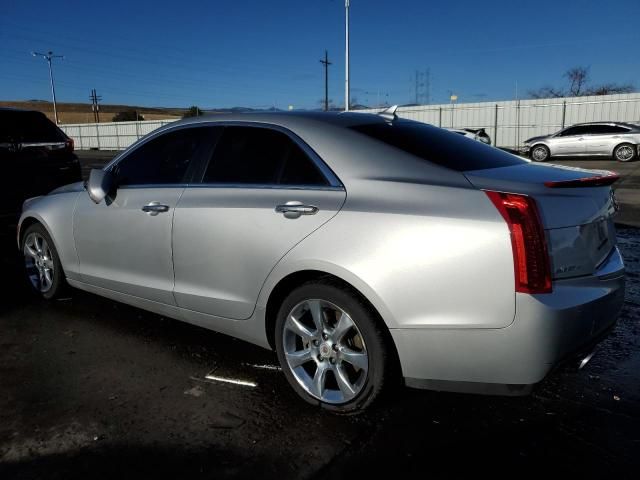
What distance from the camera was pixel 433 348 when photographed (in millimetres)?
2465

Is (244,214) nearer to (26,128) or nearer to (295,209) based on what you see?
(295,209)

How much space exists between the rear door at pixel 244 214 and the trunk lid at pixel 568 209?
31.8 inches

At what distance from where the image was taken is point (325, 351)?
2863 millimetres

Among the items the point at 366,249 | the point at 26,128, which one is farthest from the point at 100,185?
the point at 26,128

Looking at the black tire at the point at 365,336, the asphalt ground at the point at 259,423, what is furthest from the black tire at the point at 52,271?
the black tire at the point at 365,336

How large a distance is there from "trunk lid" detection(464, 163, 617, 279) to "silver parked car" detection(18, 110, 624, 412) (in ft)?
0.03

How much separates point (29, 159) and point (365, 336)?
6087 mm

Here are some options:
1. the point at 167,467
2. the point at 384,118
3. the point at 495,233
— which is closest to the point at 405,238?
the point at 495,233

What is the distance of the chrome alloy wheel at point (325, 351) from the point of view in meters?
2.75

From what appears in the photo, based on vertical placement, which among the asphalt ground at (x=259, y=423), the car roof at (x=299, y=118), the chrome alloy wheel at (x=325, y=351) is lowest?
the asphalt ground at (x=259, y=423)

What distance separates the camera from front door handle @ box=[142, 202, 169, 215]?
11.5 feet

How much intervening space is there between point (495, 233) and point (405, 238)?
38 cm

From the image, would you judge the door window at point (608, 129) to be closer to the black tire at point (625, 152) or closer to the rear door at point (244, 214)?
the black tire at point (625, 152)

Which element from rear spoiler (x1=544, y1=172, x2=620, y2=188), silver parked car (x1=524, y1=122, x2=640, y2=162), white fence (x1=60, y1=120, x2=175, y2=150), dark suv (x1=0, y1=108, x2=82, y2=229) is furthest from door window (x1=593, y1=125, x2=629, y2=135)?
white fence (x1=60, y1=120, x2=175, y2=150)
